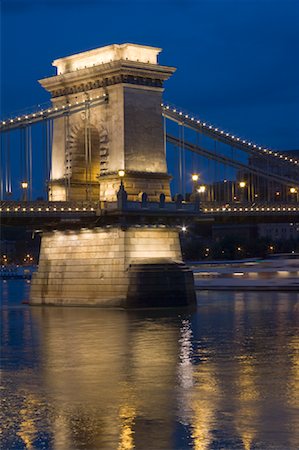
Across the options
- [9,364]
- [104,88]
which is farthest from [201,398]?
[104,88]

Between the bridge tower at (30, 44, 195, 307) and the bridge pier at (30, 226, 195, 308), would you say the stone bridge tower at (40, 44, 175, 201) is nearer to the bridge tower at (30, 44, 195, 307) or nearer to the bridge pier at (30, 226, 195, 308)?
the bridge tower at (30, 44, 195, 307)

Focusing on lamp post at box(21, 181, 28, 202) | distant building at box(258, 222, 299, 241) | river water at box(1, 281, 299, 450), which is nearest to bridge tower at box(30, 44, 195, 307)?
lamp post at box(21, 181, 28, 202)

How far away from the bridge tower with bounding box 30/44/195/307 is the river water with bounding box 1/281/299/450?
7453 millimetres

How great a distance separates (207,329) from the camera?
48844 millimetres

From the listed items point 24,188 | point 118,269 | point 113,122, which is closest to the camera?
point 118,269

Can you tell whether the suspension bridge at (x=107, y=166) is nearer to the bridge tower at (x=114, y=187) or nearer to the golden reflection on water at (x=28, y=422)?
the bridge tower at (x=114, y=187)

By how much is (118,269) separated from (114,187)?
542cm

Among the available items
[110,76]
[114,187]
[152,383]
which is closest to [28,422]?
[152,383]

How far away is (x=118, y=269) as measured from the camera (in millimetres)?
62688

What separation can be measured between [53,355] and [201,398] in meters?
12.4

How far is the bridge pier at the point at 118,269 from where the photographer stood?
62031 mm

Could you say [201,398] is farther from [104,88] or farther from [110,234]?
[104,88]

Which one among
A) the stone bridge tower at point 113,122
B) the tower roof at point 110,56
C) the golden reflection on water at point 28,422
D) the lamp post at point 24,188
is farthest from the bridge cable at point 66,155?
the golden reflection on water at point 28,422

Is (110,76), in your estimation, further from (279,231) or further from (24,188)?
(279,231)
